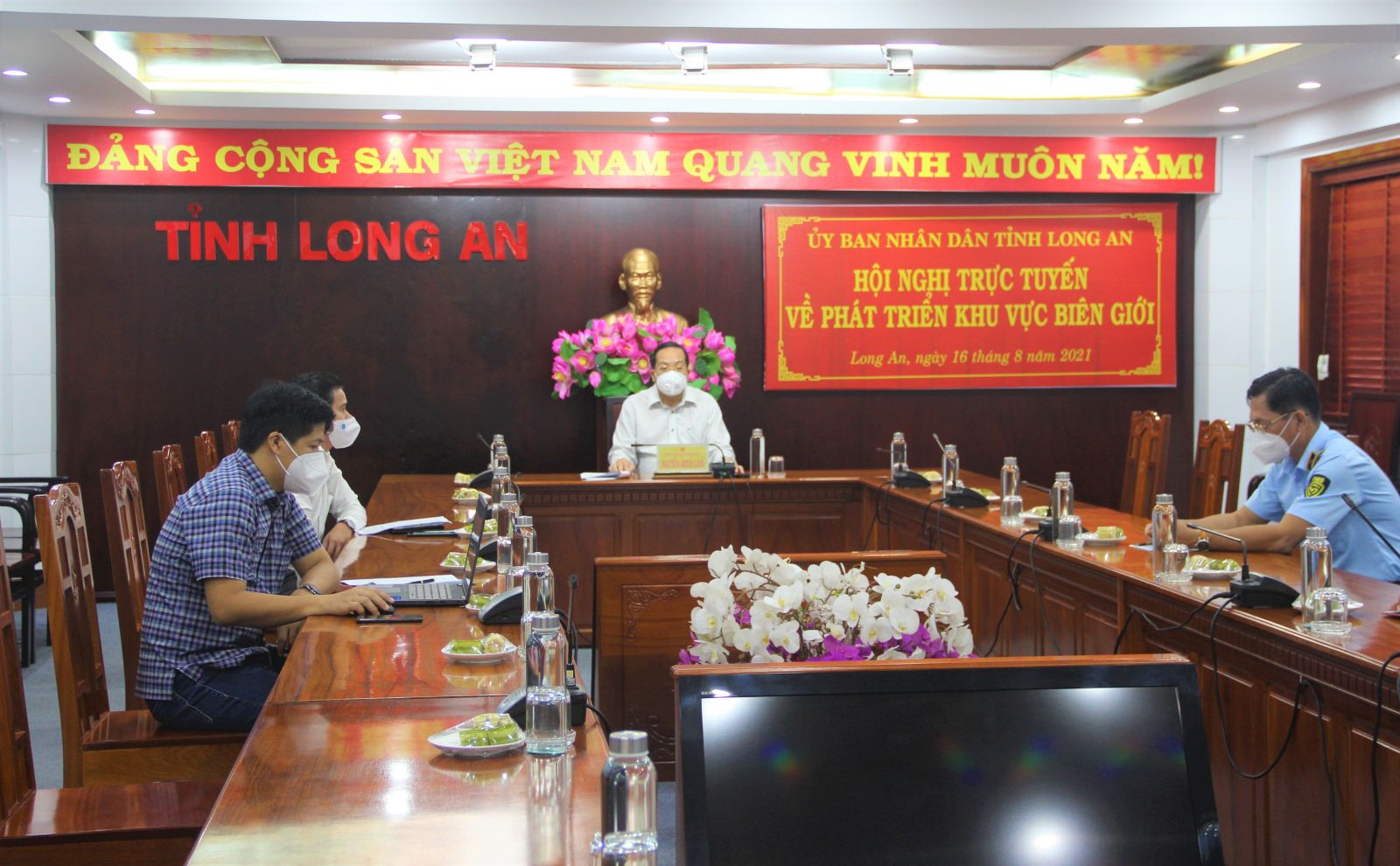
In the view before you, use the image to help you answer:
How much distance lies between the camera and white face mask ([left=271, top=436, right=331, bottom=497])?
10.4 ft

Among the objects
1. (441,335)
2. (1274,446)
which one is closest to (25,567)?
(441,335)

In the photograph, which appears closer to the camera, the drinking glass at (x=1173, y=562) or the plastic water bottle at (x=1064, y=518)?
the drinking glass at (x=1173, y=562)

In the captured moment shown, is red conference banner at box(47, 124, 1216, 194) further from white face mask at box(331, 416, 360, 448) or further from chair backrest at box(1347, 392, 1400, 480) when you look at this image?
white face mask at box(331, 416, 360, 448)

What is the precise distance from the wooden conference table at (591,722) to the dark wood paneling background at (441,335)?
2048 millimetres

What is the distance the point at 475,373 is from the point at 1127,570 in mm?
4560

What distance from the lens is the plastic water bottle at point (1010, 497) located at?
4.44 metres

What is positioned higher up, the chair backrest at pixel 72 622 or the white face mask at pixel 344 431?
the white face mask at pixel 344 431

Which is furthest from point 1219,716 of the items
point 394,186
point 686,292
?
point 394,186

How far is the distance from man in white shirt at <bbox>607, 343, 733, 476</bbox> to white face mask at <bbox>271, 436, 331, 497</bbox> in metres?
3.21

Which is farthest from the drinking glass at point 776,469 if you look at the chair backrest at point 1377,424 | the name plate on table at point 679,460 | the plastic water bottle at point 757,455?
the chair backrest at point 1377,424

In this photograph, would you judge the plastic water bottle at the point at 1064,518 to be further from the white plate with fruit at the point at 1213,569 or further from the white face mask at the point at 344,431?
the white face mask at the point at 344,431

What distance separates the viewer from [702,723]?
1.18 m

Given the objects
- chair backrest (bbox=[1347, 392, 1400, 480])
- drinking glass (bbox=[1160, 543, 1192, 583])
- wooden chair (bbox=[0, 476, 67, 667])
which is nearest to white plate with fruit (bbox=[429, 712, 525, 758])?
drinking glass (bbox=[1160, 543, 1192, 583])

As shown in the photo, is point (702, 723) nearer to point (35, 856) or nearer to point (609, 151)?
point (35, 856)
